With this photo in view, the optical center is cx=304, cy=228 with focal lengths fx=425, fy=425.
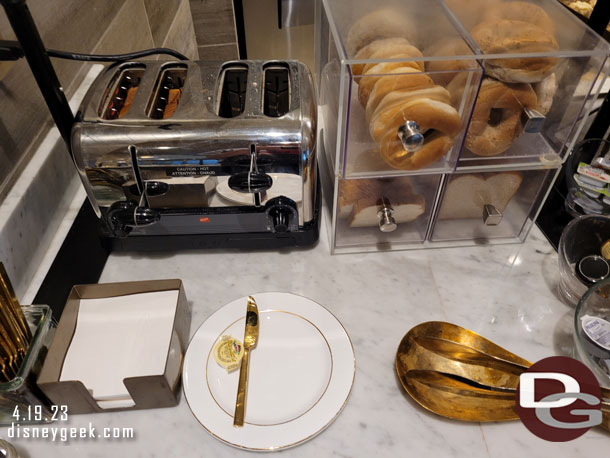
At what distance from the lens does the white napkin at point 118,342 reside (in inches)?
20.9

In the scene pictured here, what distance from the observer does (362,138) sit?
24.9 inches

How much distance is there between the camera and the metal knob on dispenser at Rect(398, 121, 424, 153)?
0.54 m

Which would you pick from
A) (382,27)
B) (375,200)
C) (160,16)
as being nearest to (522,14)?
(382,27)

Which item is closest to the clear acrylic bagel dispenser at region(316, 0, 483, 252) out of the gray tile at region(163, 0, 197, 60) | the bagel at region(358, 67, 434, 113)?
the bagel at region(358, 67, 434, 113)

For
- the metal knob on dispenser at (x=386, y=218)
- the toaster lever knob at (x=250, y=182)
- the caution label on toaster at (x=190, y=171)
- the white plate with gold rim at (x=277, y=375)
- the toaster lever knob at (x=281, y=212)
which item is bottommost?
the white plate with gold rim at (x=277, y=375)

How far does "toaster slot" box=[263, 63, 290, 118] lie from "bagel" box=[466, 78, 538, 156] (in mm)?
280

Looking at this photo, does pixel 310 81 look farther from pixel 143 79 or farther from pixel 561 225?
pixel 561 225

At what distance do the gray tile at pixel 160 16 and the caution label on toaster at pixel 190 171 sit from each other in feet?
2.45

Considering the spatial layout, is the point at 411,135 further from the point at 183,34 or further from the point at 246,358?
the point at 183,34

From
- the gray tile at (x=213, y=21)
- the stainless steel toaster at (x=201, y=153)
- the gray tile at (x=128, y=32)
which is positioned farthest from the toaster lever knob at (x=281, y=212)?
the gray tile at (x=213, y=21)

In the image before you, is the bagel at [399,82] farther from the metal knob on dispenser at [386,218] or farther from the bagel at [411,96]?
the metal knob on dispenser at [386,218]

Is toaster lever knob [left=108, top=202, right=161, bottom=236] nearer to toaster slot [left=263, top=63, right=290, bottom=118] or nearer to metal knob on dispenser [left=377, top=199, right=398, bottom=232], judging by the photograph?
toaster slot [left=263, top=63, right=290, bottom=118]

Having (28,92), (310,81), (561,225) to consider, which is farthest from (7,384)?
(561,225)

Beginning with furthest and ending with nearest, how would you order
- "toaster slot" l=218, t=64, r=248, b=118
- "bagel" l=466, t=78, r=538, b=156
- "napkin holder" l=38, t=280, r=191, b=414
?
"toaster slot" l=218, t=64, r=248, b=118 < "bagel" l=466, t=78, r=538, b=156 < "napkin holder" l=38, t=280, r=191, b=414
